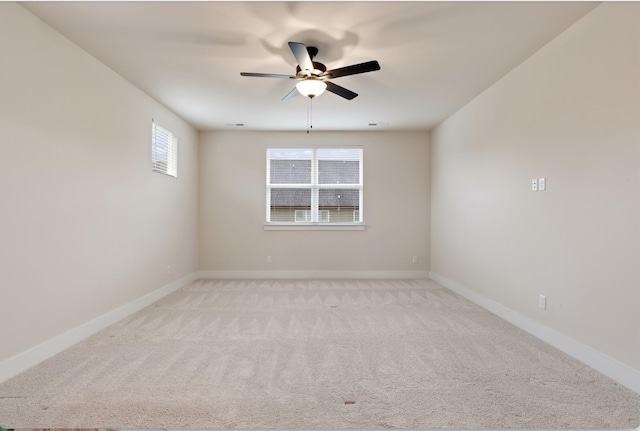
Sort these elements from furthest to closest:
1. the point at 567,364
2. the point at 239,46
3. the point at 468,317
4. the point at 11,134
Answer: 1. the point at 468,317
2. the point at 239,46
3. the point at 567,364
4. the point at 11,134

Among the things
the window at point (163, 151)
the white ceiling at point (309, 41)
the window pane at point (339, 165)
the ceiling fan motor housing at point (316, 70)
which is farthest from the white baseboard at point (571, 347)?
the window at point (163, 151)

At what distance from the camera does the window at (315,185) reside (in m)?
5.80

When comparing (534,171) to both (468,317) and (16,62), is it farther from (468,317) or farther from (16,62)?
(16,62)

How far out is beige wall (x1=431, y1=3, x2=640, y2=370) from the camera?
2104 mm

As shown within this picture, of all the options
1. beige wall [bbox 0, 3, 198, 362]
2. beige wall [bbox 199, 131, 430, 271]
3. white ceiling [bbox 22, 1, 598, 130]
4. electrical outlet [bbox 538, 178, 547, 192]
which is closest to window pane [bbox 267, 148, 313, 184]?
beige wall [bbox 199, 131, 430, 271]

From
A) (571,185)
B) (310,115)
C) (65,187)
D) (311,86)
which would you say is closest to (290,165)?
(310,115)

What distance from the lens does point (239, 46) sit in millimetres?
2812

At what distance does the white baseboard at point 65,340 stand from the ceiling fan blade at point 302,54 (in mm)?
2986

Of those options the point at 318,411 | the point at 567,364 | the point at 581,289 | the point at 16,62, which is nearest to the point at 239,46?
the point at 16,62

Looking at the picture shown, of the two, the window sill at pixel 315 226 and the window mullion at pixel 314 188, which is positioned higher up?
the window mullion at pixel 314 188

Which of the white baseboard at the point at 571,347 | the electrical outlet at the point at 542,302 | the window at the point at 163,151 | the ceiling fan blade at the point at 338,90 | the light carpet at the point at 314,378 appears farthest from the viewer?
the window at the point at 163,151

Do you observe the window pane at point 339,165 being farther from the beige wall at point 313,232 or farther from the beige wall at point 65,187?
the beige wall at point 65,187

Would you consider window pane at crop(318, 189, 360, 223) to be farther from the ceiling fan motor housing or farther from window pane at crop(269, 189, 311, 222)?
→ the ceiling fan motor housing

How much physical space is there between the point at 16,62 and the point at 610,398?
4515 mm
